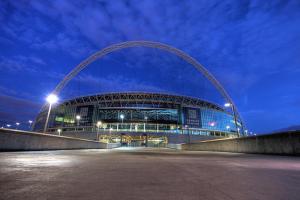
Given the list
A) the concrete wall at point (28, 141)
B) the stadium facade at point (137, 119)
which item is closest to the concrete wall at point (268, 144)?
the concrete wall at point (28, 141)

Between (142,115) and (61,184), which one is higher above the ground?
(142,115)

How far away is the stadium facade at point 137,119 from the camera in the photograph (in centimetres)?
9281

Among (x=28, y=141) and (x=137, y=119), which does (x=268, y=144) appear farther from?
(x=137, y=119)

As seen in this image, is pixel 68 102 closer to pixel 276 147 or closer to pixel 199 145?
pixel 199 145

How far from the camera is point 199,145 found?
125ft

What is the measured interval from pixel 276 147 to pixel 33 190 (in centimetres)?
1606

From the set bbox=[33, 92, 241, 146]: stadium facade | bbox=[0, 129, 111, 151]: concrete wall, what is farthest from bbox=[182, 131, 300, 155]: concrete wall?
bbox=[33, 92, 241, 146]: stadium facade

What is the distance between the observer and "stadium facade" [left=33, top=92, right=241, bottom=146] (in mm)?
92812

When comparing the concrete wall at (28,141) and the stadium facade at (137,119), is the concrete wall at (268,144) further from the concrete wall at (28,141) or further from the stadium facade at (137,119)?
the stadium facade at (137,119)

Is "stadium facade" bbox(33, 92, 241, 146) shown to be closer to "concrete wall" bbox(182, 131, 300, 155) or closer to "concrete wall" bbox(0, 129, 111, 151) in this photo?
"concrete wall" bbox(0, 129, 111, 151)

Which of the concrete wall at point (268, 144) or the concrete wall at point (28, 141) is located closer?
the concrete wall at point (268, 144)

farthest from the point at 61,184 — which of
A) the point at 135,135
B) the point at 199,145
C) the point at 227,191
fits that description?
the point at 135,135

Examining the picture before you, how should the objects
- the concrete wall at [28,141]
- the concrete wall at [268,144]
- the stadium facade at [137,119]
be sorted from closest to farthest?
the concrete wall at [268,144] → the concrete wall at [28,141] → the stadium facade at [137,119]

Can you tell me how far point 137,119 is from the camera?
310 feet
